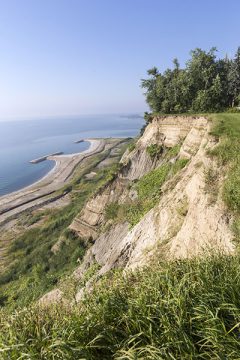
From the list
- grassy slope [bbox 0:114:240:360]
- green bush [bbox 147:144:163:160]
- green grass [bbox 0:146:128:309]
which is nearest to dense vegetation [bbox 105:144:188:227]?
green bush [bbox 147:144:163:160]

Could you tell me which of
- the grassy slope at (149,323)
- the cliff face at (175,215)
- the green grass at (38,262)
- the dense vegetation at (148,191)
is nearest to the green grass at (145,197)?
the dense vegetation at (148,191)

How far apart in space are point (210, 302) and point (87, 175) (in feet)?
256

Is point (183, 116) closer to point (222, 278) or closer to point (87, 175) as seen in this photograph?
point (222, 278)

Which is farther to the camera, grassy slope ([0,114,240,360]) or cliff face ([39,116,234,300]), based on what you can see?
cliff face ([39,116,234,300])

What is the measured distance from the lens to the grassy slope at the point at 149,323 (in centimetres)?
381

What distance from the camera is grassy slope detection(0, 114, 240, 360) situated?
3.81m

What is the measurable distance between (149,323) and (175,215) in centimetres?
877

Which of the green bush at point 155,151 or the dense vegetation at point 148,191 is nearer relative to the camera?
the dense vegetation at point 148,191

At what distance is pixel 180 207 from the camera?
12.6 meters

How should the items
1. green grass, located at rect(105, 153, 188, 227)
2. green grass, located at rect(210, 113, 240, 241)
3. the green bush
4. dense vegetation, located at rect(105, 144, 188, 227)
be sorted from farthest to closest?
the green bush, dense vegetation, located at rect(105, 144, 188, 227), green grass, located at rect(105, 153, 188, 227), green grass, located at rect(210, 113, 240, 241)

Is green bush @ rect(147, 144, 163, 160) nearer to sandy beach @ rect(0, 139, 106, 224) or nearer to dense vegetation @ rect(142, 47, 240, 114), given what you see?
dense vegetation @ rect(142, 47, 240, 114)

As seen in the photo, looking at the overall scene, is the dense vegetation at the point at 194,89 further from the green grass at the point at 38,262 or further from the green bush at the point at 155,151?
the green grass at the point at 38,262


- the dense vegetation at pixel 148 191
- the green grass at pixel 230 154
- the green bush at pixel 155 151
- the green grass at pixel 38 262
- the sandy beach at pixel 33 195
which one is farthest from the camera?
the sandy beach at pixel 33 195

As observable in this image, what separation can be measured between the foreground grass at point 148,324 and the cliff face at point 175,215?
5.44 feet
